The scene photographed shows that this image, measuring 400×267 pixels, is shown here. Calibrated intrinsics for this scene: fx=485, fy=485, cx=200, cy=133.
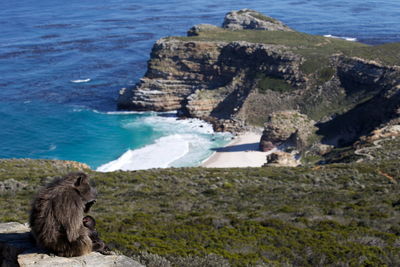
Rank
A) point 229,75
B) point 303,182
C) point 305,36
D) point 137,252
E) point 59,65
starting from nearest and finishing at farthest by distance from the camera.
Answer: point 137,252
point 303,182
point 229,75
point 305,36
point 59,65

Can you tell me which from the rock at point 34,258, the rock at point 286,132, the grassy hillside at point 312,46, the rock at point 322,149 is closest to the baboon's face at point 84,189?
the rock at point 34,258

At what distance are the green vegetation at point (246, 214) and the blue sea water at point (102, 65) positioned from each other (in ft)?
99.5

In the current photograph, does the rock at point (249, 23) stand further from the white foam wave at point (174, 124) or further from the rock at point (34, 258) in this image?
the rock at point (34, 258)

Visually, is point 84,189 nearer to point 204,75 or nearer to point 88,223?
point 88,223

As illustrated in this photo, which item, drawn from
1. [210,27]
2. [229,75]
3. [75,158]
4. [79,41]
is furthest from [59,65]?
[75,158]

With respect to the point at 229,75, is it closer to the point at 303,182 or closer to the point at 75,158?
the point at 75,158

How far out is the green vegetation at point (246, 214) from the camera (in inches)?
506

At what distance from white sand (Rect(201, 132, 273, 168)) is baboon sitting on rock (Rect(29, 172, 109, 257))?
153ft

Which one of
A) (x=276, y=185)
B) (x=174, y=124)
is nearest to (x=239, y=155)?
(x=174, y=124)

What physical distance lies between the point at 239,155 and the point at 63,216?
5137 centimetres

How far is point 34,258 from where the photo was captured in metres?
7.78

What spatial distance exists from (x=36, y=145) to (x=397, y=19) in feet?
457

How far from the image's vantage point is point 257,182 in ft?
87.8

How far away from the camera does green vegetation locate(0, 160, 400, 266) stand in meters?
12.9
